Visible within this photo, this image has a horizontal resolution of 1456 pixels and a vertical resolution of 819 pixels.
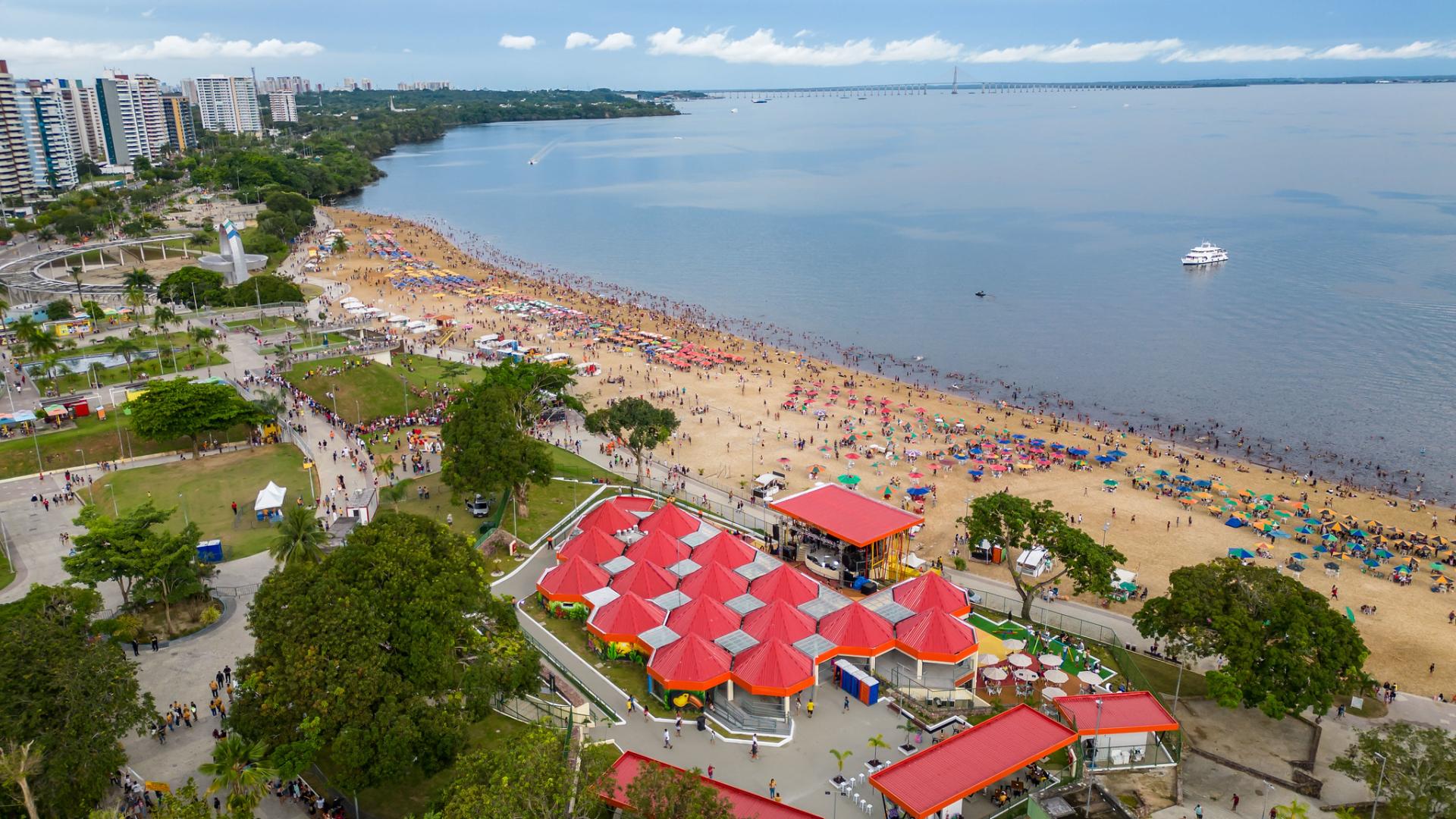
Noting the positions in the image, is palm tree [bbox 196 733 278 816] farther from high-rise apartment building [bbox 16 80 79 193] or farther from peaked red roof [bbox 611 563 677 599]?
high-rise apartment building [bbox 16 80 79 193]

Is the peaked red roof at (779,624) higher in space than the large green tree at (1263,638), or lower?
lower

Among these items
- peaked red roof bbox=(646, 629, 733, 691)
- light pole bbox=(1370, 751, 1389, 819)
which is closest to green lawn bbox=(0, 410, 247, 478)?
peaked red roof bbox=(646, 629, 733, 691)

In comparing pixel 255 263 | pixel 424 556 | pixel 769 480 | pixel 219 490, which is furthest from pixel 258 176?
pixel 424 556

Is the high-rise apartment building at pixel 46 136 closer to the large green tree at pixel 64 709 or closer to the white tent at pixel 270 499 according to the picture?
the white tent at pixel 270 499

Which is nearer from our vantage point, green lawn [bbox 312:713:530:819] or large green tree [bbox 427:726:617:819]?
large green tree [bbox 427:726:617:819]

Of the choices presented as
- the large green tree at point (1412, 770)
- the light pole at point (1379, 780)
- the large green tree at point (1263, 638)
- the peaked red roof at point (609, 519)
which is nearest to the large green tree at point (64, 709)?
the peaked red roof at point (609, 519)
